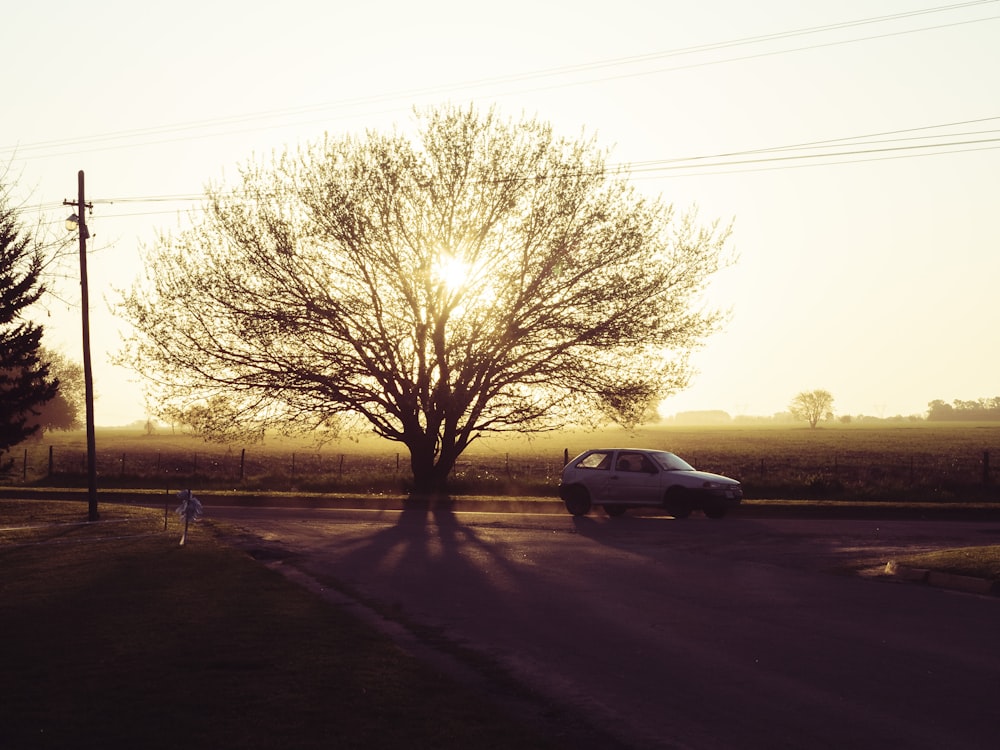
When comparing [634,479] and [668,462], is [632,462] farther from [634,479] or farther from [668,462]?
[668,462]

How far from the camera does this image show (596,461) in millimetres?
29109

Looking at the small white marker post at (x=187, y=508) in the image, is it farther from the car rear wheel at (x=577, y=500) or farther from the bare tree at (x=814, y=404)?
the bare tree at (x=814, y=404)

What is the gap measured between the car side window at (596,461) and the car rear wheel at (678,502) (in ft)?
5.89

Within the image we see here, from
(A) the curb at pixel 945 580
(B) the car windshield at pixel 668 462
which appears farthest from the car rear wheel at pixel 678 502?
(A) the curb at pixel 945 580

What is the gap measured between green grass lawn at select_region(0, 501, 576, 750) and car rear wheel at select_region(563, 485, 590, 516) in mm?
13986

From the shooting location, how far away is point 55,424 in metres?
129

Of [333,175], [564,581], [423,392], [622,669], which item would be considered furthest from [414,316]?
[622,669]

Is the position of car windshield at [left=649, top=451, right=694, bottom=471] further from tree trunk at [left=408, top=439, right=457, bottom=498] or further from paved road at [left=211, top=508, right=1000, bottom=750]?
tree trunk at [left=408, top=439, right=457, bottom=498]

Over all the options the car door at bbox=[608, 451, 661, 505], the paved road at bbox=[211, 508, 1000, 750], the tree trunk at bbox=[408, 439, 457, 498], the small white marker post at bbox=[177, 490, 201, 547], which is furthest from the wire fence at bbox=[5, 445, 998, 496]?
the small white marker post at bbox=[177, 490, 201, 547]

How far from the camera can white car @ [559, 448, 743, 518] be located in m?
27.2

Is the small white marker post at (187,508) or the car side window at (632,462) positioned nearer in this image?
the small white marker post at (187,508)

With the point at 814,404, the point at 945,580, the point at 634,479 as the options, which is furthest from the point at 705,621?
the point at 814,404

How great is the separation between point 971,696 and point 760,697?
5.34 feet

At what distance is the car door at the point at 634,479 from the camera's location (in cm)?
2777
